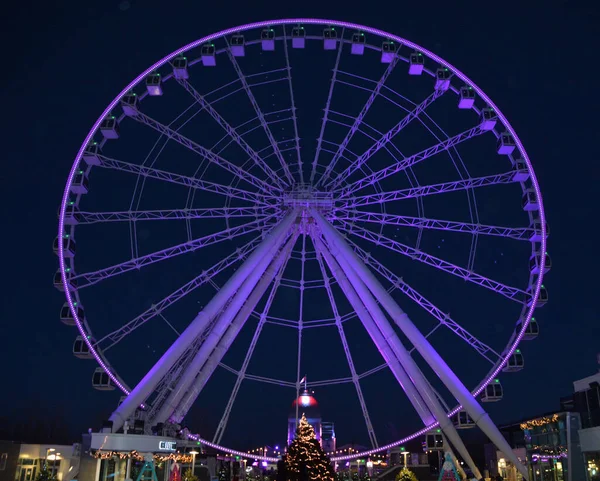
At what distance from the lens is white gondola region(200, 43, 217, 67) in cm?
2758

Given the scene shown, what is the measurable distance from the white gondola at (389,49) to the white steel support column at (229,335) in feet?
29.2

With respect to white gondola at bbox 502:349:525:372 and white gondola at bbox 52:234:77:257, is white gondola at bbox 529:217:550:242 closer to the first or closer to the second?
white gondola at bbox 502:349:525:372

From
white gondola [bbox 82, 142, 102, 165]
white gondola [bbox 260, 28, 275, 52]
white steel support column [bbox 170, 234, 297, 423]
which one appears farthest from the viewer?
white gondola [bbox 260, 28, 275, 52]

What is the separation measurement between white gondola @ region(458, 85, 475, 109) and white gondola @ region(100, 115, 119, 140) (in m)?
14.4

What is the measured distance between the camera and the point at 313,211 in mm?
27391

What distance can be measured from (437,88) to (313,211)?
7.46 metres

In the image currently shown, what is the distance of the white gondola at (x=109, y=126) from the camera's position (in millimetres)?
26391

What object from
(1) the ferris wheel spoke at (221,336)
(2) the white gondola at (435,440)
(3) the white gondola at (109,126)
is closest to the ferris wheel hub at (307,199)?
(1) the ferris wheel spoke at (221,336)

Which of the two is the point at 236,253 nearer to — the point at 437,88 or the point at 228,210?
the point at 228,210

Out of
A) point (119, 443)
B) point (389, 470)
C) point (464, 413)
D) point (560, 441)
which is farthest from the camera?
point (389, 470)

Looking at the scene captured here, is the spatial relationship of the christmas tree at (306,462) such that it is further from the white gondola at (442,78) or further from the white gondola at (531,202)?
the white gondola at (442,78)

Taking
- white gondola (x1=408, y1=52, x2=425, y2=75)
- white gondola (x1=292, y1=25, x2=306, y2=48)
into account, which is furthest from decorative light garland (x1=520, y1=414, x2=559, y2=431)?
white gondola (x1=292, y1=25, x2=306, y2=48)

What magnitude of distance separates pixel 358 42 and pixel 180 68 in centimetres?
779

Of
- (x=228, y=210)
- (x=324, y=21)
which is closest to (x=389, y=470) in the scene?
(x=228, y=210)
